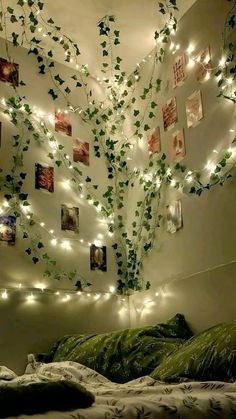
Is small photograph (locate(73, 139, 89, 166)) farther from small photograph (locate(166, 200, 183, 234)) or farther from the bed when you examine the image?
the bed

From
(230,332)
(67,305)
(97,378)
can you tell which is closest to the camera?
(230,332)

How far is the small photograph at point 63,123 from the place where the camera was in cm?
344

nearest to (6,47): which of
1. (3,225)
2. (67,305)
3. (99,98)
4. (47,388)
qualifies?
(99,98)

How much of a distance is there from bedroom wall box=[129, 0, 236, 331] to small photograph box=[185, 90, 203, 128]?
4 cm

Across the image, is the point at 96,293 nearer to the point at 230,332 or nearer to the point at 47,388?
the point at 230,332

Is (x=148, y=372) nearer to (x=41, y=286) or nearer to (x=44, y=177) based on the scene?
(x=41, y=286)

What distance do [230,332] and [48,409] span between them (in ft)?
3.25

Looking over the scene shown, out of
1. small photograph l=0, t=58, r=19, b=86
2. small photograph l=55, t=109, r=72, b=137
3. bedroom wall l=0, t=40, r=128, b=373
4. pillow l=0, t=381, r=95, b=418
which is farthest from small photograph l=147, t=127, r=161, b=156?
pillow l=0, t=381, r=95, b=418

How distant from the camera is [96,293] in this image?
3162 mm

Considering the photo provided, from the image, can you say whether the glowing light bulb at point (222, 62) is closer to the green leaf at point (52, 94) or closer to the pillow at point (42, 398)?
the green leaf at point (52, 94)

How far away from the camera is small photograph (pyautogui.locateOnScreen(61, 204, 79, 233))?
3.20 meters

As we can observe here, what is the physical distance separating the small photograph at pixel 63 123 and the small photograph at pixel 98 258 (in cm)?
92

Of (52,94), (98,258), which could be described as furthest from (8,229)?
(52,94)

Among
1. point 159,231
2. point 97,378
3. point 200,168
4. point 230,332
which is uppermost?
point 200,168
